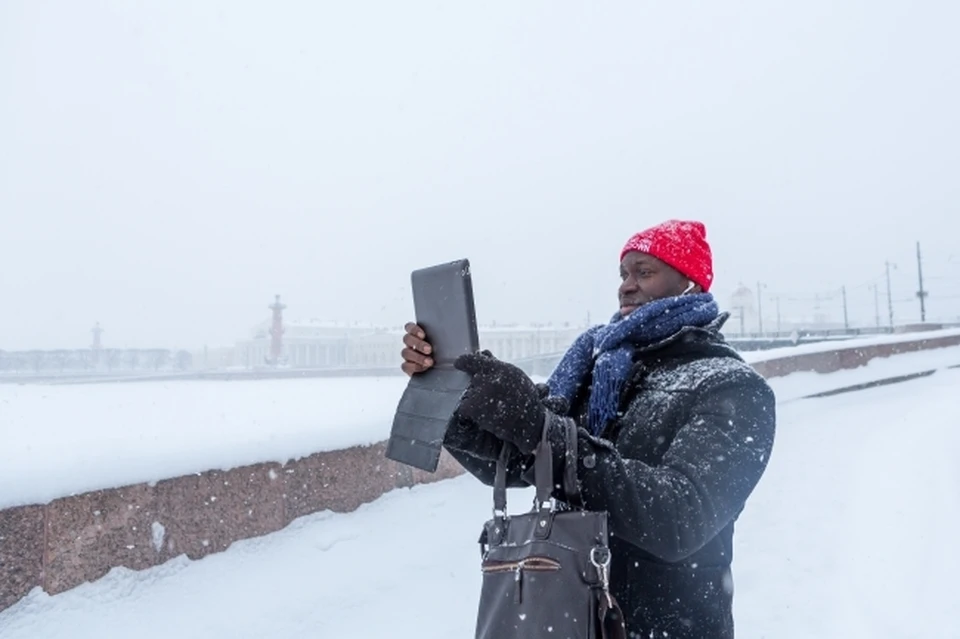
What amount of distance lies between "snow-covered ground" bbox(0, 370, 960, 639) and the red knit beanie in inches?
111

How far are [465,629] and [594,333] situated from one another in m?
2.62

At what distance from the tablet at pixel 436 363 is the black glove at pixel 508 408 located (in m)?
0.20

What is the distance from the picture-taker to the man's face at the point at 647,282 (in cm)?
229

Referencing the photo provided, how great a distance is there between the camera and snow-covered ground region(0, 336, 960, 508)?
3.32 meters

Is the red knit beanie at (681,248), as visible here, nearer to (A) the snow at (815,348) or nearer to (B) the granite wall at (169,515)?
(B) the granite wall at (169,515)

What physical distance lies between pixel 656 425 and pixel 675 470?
0.23 metres

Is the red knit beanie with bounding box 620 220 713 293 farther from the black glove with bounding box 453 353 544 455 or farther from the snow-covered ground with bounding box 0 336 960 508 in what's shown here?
the snow-covered ground with bounding box 0 336 960 508

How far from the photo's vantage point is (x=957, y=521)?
6031 millimetres

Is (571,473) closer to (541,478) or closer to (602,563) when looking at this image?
(541,478)

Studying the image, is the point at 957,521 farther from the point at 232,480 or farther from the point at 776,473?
the point at 232,480

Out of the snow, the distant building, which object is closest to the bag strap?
the snow

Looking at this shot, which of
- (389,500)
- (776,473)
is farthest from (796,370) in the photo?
(389,500)

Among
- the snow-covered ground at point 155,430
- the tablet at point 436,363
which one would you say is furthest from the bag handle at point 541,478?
the snow-covered ground at point 155,430

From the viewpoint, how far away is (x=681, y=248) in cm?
227
